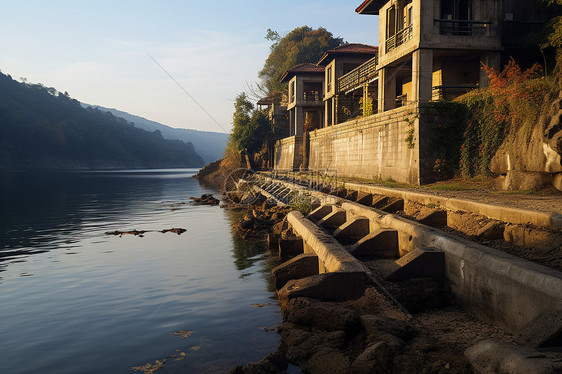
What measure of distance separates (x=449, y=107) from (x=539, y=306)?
12614mm

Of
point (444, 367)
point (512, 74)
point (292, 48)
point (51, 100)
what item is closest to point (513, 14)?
point (512, 74)

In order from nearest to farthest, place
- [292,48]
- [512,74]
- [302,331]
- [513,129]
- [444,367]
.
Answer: [444,367], [302,331], [513,129], [512,74], [292,48]

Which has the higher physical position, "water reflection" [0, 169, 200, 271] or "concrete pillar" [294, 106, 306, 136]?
"concrete pillar" [294, 106, 306, 136]

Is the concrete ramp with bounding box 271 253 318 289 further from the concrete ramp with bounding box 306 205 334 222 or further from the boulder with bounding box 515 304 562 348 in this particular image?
the concrete ramp with bounding box 306 205 334 222

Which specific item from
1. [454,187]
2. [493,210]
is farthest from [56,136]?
[493,210]

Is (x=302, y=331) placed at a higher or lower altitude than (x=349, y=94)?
lower

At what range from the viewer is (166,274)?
34.2 feet

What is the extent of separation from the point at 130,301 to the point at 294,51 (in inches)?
2327

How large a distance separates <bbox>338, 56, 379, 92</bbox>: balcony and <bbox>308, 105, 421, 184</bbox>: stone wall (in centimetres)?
429

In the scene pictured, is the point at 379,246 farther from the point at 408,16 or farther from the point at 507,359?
the point at 408,16

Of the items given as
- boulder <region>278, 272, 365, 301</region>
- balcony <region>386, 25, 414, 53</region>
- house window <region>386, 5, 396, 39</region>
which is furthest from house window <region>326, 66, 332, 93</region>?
boulder <region>278, 272, 365, 301</region>

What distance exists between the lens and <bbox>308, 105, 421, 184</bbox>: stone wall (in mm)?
16672

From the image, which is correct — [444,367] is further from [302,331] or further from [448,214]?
[448,214]

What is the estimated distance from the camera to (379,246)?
8.79 m
